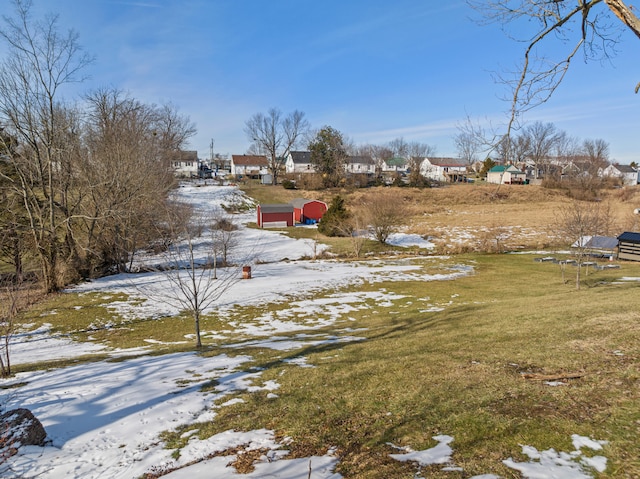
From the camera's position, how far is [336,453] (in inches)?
164

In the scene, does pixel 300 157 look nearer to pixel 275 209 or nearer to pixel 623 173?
pixel 275 209

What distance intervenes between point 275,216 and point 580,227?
1151 inches

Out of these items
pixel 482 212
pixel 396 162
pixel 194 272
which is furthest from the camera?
pixel 396 162

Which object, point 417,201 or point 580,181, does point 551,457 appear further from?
point 580,181

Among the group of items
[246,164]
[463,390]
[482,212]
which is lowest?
Result: [463,390]

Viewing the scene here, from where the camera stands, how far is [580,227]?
1652 centimetres

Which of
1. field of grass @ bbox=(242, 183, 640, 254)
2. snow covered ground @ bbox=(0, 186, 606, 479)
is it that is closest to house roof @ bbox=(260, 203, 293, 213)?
field of grass @ bbox=(242, 183, 640, 254)

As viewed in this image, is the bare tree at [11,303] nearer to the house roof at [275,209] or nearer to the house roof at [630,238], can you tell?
the house roof at [275,209]

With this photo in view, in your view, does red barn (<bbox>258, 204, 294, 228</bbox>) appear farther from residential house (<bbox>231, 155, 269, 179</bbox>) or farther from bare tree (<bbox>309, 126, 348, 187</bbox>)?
residential house (<bbox>231, 155, 269, 179</bbox>)

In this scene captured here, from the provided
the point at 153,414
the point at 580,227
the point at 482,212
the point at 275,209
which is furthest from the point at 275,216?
the point at 153,414

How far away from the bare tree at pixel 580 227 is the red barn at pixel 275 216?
25.2 meters

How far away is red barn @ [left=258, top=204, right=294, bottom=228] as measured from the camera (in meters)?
40.3

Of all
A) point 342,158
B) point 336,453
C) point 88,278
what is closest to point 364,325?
point 336,453

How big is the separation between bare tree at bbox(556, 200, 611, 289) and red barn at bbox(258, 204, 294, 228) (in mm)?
25222
